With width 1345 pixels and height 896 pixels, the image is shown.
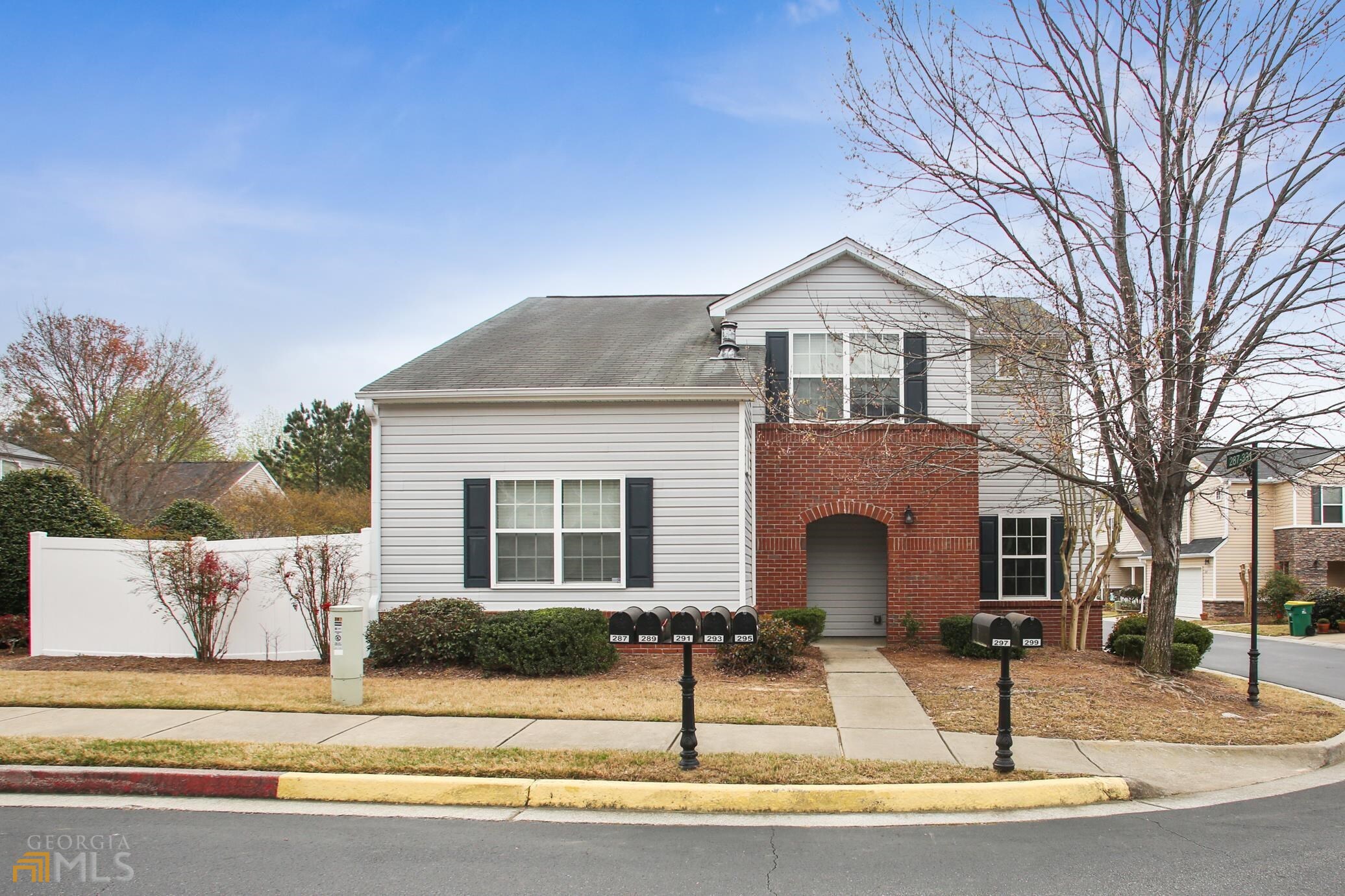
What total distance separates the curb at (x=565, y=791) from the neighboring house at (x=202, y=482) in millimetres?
21626

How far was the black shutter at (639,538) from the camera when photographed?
1360cm

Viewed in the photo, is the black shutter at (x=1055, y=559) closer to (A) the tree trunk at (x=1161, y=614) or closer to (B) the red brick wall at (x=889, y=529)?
(B) the red brick wall at (x=889, y=529)

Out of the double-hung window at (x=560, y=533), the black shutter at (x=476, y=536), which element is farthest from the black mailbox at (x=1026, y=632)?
the black shutter at (x=476, y=536)

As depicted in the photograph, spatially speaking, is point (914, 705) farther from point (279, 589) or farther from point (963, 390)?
point (279, 589)

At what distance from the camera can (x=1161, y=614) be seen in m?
11.6

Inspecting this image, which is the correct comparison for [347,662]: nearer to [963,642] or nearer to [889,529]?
[963,642]

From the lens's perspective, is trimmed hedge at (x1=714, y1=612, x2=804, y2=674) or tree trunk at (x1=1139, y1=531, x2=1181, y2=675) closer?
tree trunk at (x1=1139, y1=531, x2=1181, y2=675)

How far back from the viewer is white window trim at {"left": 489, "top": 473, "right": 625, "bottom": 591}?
13711mm

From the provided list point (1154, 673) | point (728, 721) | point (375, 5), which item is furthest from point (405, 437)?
point (1154, 673)

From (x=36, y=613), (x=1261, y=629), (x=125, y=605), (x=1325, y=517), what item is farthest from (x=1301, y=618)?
(x=36, y=613)

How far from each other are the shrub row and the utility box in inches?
92.1

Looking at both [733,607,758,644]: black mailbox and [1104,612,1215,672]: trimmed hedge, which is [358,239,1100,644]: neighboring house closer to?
[1104,612,1215,672]: trimmed hedge

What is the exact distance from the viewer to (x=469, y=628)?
12383 millimetres

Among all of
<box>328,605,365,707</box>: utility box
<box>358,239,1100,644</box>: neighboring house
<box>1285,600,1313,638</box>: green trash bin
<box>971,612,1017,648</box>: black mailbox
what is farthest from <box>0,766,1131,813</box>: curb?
<box>1285,600,1313,638</box>: green trash bin
